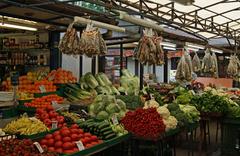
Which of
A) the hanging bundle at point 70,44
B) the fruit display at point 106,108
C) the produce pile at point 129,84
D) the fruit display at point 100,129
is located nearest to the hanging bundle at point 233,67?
the produce pile at point 129,84

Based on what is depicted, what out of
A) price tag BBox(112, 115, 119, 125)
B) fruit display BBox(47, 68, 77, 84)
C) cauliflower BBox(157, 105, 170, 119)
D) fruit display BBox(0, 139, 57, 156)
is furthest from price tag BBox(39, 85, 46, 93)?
fruit display BBox(0, 139, 57, 156)

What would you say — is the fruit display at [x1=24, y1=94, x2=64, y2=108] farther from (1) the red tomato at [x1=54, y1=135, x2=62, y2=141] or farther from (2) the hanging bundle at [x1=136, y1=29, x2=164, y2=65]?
(1) the red tomato at [x1=54, y1=135, x2=62, y2=141]

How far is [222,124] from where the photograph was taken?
6715 mm

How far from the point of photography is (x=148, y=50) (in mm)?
5219

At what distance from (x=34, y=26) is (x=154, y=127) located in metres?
4.30

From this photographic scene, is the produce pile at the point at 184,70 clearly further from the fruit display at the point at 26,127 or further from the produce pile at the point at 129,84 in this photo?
the fruit display at the point at 26,127

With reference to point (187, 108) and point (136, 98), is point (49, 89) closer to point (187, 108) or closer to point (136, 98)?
point (136, 98)

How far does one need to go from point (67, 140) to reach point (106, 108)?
148cm

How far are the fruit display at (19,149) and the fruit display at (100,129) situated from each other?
91cm

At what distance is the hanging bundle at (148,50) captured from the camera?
17.1 feet

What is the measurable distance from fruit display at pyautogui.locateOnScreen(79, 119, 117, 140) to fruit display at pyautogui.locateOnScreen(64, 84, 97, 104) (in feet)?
7.00

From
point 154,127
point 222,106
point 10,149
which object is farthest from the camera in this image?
point 222,106

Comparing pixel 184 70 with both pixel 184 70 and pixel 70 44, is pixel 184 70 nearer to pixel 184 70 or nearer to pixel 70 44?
pixel 184 70

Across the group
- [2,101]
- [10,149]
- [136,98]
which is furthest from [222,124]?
[10,149]
